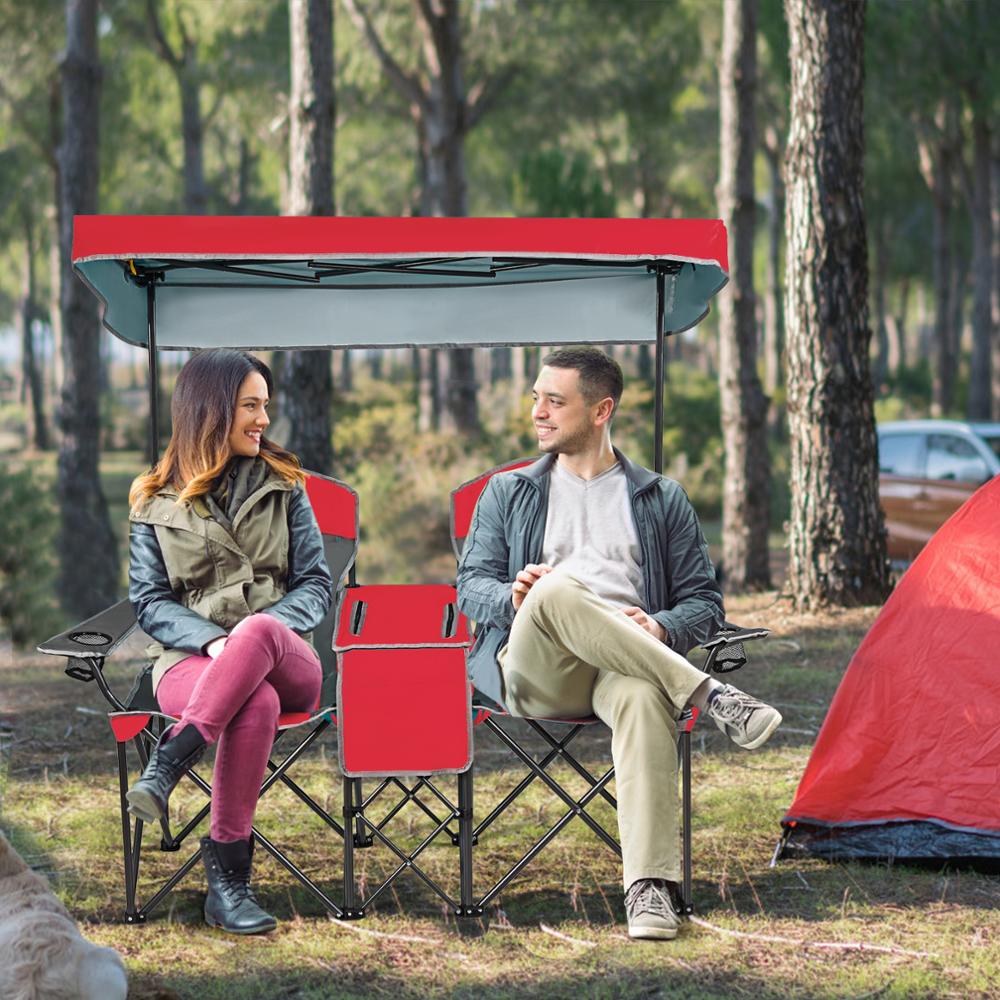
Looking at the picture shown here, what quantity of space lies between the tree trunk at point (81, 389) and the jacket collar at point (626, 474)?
Answer: 7300 millimetres

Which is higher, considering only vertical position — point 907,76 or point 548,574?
point 907,76

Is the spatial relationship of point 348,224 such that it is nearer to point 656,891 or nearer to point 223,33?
point 656,891

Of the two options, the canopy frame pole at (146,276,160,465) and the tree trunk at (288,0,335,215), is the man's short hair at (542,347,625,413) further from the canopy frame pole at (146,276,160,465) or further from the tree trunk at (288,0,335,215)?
the tree trunk at (288,0,335,215)

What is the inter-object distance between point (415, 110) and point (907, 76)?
6.39m

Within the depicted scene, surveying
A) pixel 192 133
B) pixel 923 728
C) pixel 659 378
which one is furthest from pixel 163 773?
pixel 192 133

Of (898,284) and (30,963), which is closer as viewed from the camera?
(30,963)

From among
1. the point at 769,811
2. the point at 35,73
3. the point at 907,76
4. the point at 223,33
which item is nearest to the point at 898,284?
the point at 907,76

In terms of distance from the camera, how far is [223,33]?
1705cm

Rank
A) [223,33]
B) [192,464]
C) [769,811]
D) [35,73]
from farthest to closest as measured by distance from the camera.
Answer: [223,33] < [35,73] < [769,811] < [192,464]

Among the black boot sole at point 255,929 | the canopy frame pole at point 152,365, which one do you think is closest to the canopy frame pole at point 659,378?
the canopy frame pole at point 152,365

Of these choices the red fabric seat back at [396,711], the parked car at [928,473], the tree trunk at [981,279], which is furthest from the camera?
the tree trunk at [981,279]

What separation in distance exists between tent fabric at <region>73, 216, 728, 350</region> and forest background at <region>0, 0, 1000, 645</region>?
3.16m

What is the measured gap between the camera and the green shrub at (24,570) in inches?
323

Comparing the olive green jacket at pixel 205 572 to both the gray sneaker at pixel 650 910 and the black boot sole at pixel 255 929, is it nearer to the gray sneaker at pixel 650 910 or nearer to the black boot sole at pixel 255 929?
the black boot sole at pixel 255 929
